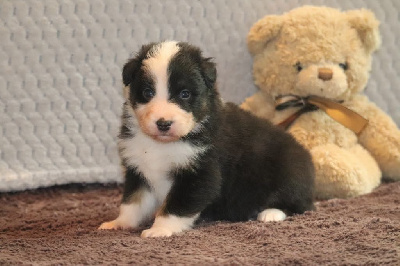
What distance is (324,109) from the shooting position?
347 cm

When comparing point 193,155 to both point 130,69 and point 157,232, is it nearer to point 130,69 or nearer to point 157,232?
point 157,232

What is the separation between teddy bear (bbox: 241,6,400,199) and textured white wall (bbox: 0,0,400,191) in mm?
312

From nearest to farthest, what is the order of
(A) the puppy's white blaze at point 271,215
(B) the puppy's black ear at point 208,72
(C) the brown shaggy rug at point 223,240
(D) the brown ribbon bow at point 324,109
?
(C) the brown shaggy rug at point 223,240, (B) the puppy's black ear at point 208,72, (A) the puppy's white blaze at point 271,215, (D) the brown ribbon bow at point 324,109

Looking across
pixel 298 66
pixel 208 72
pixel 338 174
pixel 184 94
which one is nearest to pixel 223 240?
pixel 184 94

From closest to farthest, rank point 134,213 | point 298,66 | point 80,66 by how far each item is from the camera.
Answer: point 134,213, point 298,66, point 80,66

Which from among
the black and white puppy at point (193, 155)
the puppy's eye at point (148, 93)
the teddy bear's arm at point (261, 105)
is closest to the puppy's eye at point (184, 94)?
the black and white puppy at point (193, 155)

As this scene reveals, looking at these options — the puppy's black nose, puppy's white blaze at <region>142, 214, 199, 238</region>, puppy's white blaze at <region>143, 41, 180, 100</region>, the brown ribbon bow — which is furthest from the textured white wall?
the puppy's black nose

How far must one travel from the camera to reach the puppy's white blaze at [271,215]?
2715 millimetres

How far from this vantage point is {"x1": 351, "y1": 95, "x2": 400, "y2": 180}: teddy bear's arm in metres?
3.60

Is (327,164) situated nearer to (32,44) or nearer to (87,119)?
(87,119)

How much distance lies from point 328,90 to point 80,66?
64.2 inches

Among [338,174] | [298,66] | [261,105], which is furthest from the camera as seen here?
[261,105]

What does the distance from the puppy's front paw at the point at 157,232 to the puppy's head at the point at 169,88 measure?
0.41 m

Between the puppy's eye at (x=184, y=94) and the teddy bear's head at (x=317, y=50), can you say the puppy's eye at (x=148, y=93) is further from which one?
the teddy bear's head at (x=317, y=50)
